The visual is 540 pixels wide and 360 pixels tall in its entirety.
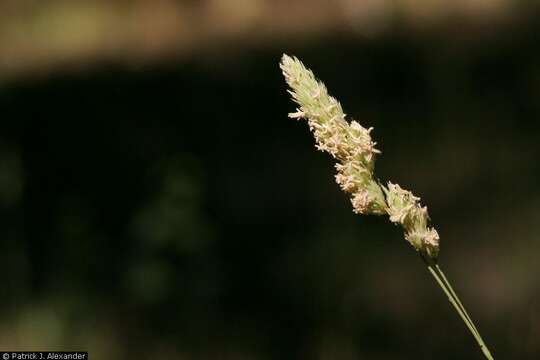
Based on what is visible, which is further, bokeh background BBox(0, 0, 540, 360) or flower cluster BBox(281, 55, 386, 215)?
bokeh background BBox(0, 0, 540, 360)

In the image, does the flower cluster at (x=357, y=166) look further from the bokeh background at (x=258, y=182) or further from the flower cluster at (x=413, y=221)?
the bokeh background at (x=258, y=182)

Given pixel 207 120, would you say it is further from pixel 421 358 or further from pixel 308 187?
pixel 421 358

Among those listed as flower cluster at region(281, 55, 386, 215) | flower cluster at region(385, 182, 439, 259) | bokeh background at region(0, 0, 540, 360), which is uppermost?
bokeh background at region(0, 0, 540, 360)

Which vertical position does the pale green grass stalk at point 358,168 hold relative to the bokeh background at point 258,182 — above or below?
below

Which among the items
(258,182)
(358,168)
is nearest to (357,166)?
(358,168)

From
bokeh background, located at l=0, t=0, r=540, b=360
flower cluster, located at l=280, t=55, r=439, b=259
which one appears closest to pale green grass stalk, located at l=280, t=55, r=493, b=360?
flower cluster, located at l=280, t=55, r=439, b=259

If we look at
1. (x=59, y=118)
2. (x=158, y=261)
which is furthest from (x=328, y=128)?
(x=59, y=118)

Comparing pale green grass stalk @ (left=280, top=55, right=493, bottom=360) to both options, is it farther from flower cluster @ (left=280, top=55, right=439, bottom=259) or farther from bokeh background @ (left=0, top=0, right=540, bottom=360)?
bokeh background @ (left=0, top=0, right=540, bottom=360)

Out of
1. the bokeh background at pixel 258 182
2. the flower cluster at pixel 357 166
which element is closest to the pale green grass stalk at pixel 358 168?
the flower cluster at pixel 357 166
